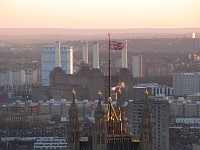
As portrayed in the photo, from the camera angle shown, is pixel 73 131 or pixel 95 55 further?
pixel 95 55

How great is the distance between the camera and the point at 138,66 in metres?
91.1

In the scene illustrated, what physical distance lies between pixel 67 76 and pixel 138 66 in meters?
11.7

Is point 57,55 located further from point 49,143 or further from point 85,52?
point 49,143

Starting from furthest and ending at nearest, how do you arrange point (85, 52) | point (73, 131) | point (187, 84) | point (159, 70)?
point (159, 70), point (85, 52), point (187, 84), point (73, 131)

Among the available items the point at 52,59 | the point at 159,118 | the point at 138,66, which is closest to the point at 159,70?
the point at 138,66

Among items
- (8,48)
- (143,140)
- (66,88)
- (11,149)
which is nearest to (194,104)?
(66,88)

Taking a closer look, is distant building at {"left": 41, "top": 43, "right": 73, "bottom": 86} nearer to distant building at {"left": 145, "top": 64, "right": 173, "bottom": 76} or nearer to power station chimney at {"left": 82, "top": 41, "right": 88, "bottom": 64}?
power station chimney at {"left": 82, "top": 41, "right": 88, "bottom": 64}

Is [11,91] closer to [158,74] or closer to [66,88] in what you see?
[66,88]

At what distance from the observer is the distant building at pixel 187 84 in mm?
80250

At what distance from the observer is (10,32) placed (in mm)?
64312

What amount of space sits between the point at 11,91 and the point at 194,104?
15.7 meters

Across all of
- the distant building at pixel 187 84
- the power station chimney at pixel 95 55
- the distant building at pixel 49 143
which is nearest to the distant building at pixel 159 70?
the distant building at pixel 187 84

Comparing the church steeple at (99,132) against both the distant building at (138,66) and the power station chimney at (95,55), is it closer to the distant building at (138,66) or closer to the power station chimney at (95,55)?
the power station chimney at (95,55)

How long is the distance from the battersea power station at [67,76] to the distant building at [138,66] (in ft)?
7.05
